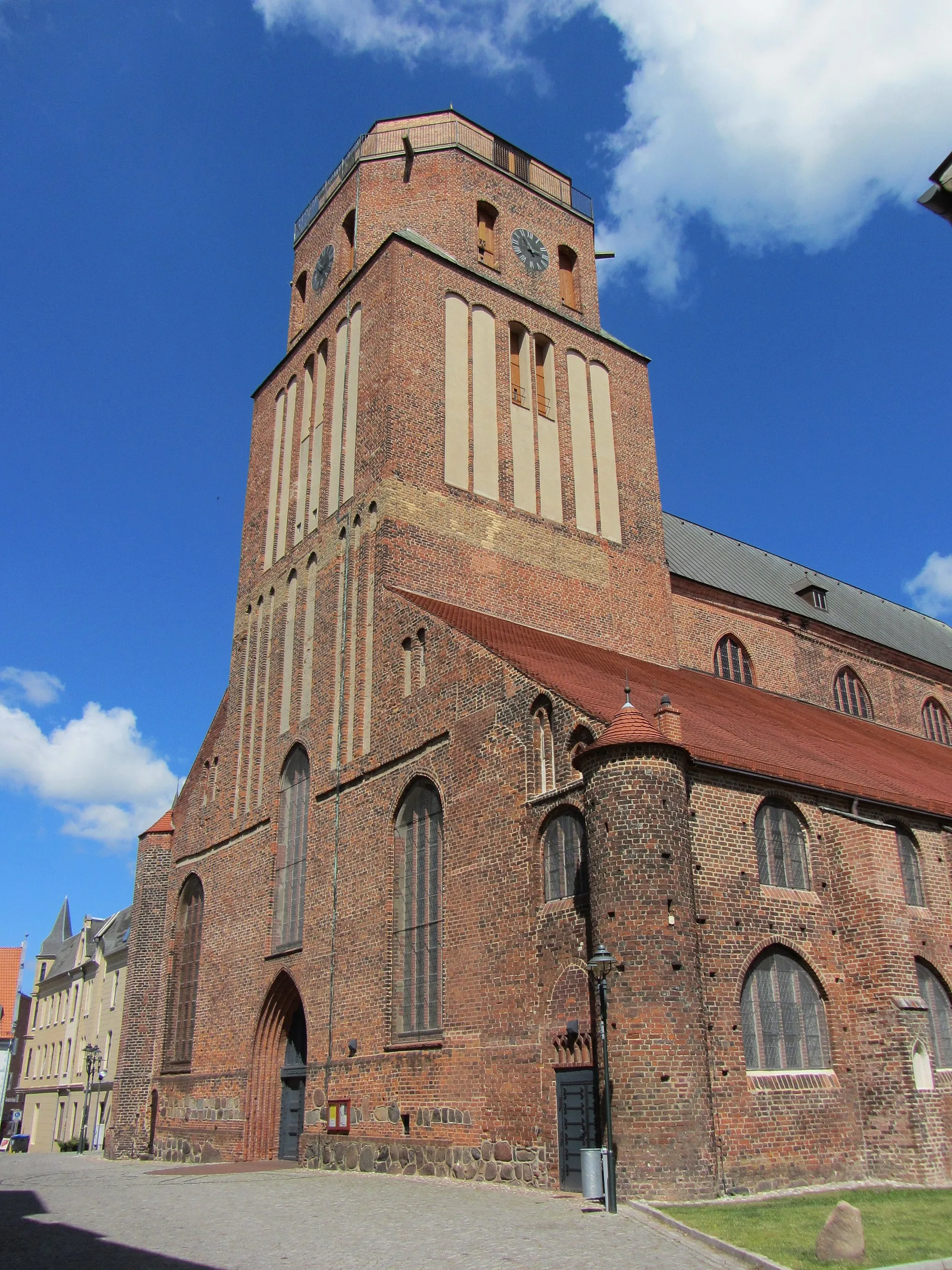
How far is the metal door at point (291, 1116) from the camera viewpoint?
19547 mm

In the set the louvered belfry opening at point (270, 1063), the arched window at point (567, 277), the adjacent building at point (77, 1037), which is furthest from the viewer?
the adjacent building at point (77, 1037)

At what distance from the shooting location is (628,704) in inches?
571

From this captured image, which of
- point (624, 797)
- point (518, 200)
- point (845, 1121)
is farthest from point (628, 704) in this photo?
point (518, 200)

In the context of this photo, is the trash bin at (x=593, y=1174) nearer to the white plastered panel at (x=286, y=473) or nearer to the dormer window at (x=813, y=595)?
the white plastered panel at (x=286, y=473)

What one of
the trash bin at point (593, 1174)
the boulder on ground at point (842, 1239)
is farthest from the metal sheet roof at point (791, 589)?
the boulder on ground at point (842, 1239)

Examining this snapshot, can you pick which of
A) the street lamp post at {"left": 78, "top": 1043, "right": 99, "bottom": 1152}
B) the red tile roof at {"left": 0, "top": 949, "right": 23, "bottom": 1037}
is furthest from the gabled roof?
the street lamp post at {"left": 78, "top": 1043, "right": 99, "bottom": 1152}

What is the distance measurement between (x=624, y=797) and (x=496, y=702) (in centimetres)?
345

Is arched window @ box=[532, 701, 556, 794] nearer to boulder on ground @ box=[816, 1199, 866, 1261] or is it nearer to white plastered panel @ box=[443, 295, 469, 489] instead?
boulder on ground @ box=[816, 1199, 866, 1261]

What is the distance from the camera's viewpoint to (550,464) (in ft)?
78.6

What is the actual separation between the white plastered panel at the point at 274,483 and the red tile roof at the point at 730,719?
6.41 meters

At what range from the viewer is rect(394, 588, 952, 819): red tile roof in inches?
624

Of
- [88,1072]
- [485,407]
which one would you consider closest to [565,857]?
[485,407]

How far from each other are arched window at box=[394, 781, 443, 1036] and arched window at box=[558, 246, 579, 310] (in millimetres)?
14763

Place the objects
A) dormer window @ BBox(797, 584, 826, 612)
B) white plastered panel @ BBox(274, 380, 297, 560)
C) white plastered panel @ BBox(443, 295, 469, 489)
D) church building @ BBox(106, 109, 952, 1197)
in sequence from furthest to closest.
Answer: dormer window @ BBox(797, 584, 826, 612) → white plastered panel @ BBox(274, 380, 297, 560) → white plastered panel @ BBox(443, 295, 469, 489) → church building @ BBox(106, 109, 952, 1197)
